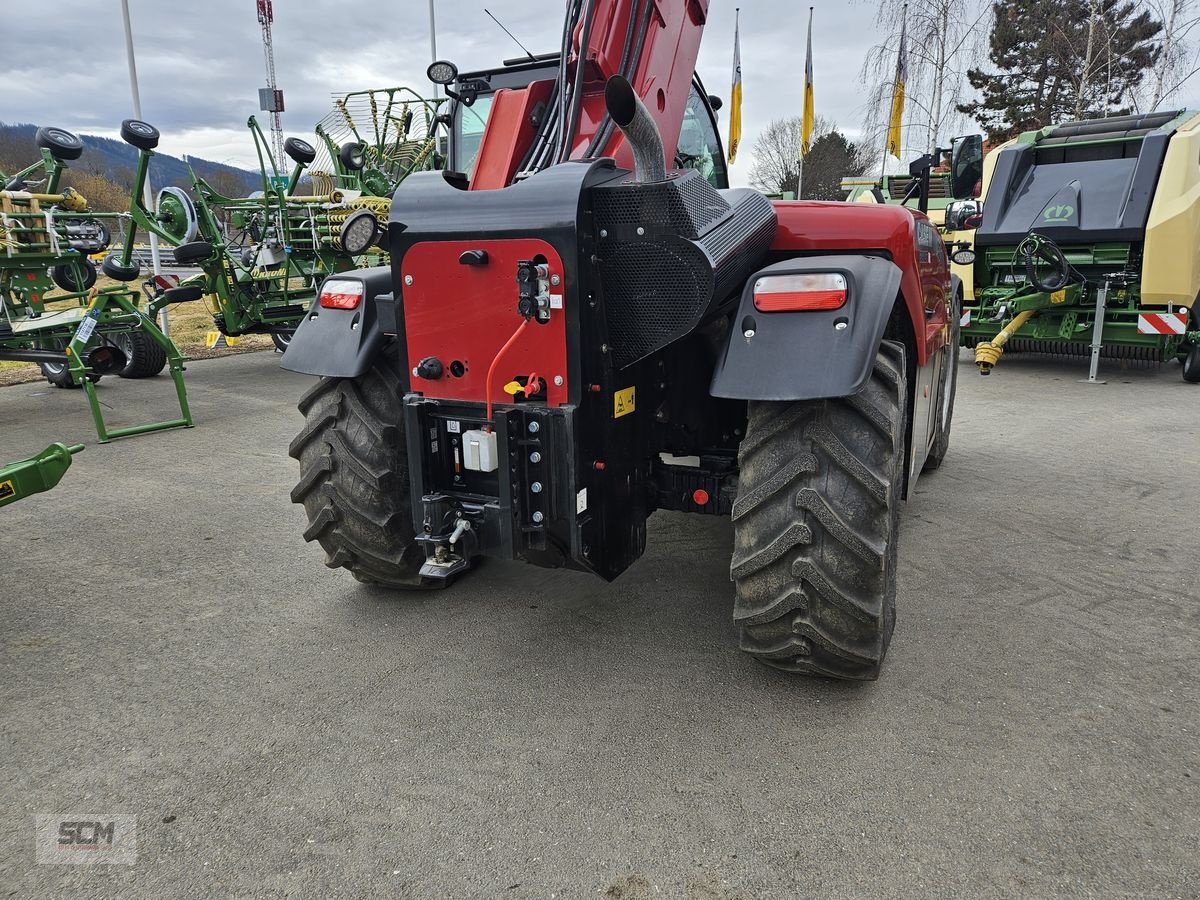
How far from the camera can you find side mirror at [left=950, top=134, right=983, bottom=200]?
423 centimetres

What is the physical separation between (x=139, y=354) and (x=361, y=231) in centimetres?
788

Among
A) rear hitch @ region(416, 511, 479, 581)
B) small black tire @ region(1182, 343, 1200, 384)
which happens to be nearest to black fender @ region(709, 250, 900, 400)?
rear hitch @ region(416, 511, 479, 581)

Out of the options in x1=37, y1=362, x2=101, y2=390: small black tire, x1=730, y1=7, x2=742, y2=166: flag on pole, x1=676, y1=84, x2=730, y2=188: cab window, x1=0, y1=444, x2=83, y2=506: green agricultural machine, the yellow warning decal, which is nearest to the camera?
the yellow warning decal

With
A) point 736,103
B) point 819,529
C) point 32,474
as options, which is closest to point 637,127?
point 819,529

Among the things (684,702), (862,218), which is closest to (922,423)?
(862,218)

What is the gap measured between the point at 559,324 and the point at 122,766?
5.84 ft

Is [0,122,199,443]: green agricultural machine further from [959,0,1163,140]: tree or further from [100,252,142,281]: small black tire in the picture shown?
[959,0,1163,140]: tree

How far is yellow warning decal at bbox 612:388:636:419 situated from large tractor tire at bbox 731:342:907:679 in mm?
385

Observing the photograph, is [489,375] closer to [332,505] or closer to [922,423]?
[332,505]

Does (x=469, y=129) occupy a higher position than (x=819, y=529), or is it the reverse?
(x=469, y=129)

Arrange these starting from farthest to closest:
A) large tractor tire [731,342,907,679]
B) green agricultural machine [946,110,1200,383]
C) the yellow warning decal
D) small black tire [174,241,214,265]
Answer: green agricultural machine [946,110,1200,383] → small black tire [174,241,214,265] → the yellow warning decal → large tractor tire [731,342,907,679]

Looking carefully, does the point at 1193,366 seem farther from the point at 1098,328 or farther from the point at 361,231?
the point at 361,231

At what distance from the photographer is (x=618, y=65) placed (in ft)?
9.52

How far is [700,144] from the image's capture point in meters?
3.71
